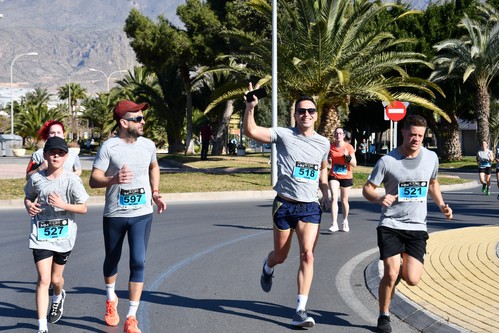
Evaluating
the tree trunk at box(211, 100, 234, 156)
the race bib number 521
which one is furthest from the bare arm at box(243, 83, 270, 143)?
the tree trunk at box(211, 100, 234, 156)

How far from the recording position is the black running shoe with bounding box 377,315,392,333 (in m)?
6.38

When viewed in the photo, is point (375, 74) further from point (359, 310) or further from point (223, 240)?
point (359, 310)

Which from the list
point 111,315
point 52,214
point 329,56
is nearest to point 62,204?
point 52,214

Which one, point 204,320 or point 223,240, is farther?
point 223,240

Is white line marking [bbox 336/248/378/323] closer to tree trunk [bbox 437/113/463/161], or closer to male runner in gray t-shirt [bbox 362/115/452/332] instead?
male runner in gray t-shirt [bbox 362/115/452/332]

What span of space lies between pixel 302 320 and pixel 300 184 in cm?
119

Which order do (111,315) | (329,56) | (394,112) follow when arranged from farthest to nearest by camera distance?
(329,56)
(394,112)
(111,315)

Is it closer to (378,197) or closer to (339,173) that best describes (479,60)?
(339,173)

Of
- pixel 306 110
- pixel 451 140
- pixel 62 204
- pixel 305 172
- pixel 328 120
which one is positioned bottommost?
pixel 62 204

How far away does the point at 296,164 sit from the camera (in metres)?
6.96

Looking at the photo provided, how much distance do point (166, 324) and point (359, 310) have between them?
1.85 meters

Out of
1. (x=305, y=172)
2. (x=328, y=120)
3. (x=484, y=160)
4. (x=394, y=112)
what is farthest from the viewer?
(x=328, y=120)

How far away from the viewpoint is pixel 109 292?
266 inches

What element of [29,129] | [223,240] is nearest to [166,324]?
[223,240]
